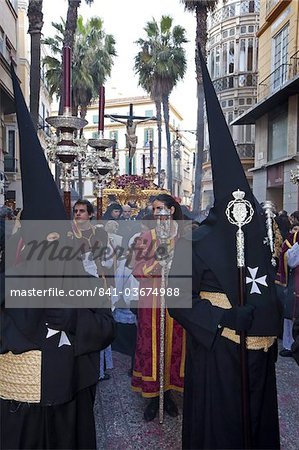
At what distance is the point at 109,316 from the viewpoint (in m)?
2.62

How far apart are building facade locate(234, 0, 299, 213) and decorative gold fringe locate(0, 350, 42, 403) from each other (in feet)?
45.8

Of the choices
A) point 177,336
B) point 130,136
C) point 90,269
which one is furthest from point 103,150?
point 130,136

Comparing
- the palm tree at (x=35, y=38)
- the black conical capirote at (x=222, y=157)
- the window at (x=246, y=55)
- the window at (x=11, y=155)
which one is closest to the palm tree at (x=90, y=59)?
the window at (x=11, y=155)

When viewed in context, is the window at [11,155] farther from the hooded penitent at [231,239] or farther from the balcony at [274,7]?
the hooded penitent at [231,239]

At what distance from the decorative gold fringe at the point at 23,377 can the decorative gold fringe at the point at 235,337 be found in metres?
1.12

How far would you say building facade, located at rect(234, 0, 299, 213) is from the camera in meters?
16.0

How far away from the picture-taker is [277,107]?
17.9 m

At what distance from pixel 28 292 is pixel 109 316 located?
58 cm

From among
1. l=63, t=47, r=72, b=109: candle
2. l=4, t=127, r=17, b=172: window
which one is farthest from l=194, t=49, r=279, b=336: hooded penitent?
l=4, t=127, r=17, b=172: window

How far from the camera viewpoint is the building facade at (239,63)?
27031 mm

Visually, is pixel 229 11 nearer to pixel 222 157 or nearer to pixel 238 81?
pixel 238 81

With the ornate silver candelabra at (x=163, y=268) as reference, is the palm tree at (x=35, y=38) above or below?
above

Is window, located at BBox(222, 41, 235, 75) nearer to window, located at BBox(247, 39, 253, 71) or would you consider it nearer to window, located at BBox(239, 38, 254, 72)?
window, located at BBox(239, 38, 254, 72)

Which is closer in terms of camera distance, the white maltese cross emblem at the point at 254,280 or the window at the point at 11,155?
the white maltese cross emblem at the point at 254,280
